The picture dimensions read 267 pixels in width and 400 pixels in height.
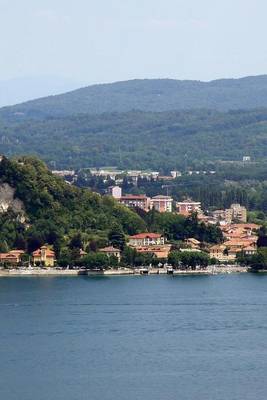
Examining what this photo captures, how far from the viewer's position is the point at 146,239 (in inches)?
1989

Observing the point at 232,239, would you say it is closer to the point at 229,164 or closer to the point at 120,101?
the point at 229,164

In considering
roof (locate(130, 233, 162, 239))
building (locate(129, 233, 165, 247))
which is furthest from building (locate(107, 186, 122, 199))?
building (locate(129, 233, 165, 247))

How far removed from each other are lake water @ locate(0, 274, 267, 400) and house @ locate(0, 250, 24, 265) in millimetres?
5620

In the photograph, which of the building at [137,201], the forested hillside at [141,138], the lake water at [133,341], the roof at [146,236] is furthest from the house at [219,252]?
the forested hillside at [141,138]

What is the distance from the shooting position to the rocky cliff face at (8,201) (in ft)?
165

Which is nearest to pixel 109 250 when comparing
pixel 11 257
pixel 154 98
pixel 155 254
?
pixel 155 254

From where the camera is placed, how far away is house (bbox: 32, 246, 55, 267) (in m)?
47.0

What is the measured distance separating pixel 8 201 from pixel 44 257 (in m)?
4.07

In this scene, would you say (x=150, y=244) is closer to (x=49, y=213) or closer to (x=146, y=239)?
(x=146, y=239)

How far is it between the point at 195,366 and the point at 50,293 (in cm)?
1316

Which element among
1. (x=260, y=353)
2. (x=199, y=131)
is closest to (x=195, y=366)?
(x=260, y=353)

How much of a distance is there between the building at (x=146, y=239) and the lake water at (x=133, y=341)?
902cm

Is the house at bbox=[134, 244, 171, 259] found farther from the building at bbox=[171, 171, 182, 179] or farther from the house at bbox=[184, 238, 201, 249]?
the building at bbox=[171, 171, 182, 179]

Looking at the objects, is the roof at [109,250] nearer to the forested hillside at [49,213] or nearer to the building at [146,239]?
the forested hillside at [49,213]
